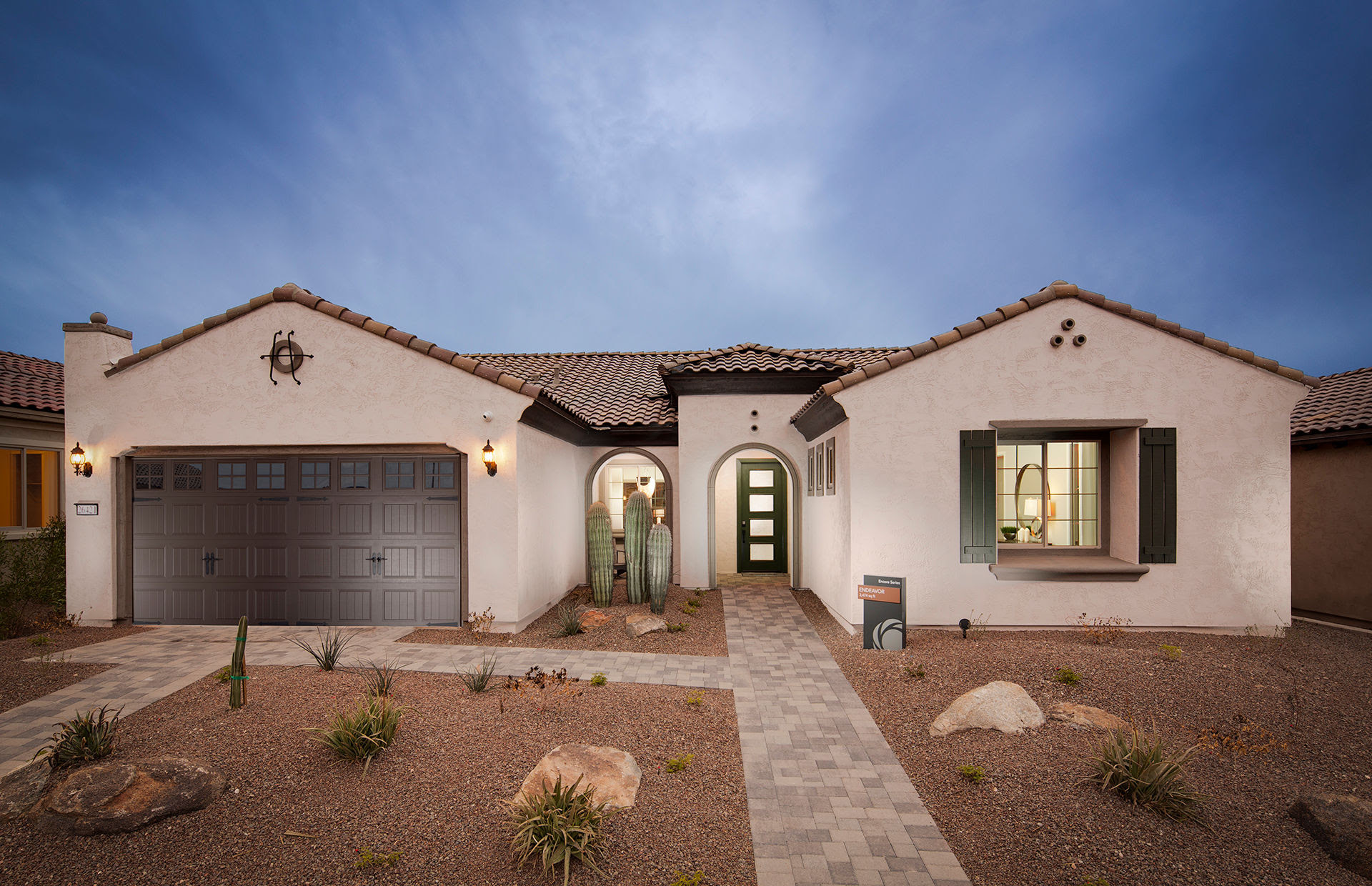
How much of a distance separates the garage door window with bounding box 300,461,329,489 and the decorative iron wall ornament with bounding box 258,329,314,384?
1249 millimetres

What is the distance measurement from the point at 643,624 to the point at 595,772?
4078 mm

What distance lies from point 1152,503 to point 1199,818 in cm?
519

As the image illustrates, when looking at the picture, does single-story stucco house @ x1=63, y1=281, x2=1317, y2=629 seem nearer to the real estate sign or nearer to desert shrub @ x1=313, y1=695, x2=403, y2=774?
the real estate sign

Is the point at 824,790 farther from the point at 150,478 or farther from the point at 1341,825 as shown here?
the point at 150,478

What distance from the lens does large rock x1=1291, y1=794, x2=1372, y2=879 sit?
3168 mm

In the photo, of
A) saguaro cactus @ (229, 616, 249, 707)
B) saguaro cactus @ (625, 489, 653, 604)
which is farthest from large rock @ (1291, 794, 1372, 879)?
saguaro cactus @ (229, 616, 249, 707)

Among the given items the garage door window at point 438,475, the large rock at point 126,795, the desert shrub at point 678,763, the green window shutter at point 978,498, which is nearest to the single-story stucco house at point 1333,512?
the green window shutter at point 978,498

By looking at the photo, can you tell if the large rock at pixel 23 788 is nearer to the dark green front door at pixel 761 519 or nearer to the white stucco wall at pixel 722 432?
the white stucco wall at pixel 722 432

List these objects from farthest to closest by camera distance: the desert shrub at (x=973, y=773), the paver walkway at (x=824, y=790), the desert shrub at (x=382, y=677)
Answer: the desert shrub at (x=382, y=677), the desert shrub at (x=973, y=773), the paver walkway at (x=824, y=790)

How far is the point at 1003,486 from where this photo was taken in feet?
27.1

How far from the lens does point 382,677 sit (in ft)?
17.5

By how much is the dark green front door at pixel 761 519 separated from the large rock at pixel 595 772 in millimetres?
9250

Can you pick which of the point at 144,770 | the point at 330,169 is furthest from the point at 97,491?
the point at 330,169

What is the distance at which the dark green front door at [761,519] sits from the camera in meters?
13.3
